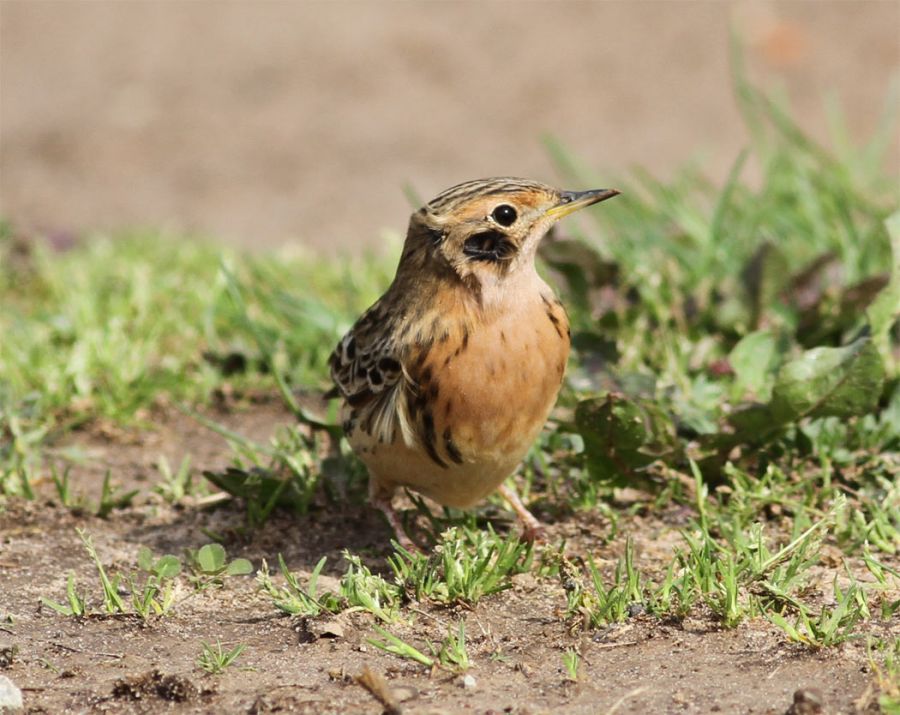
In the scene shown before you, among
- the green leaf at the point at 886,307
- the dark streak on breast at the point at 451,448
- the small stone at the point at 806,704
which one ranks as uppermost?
the green leaf at the point at 886,307

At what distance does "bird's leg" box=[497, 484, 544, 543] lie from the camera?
15.8 feet

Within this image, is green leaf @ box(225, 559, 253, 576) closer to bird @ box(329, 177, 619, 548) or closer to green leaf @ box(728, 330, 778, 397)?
bird @ box(329, 177, 619, 548)

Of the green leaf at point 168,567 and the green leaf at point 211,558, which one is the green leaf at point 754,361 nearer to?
the green leaf at point 211,558

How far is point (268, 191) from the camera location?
11734 mm

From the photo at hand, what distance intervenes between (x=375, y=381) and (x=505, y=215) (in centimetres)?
72

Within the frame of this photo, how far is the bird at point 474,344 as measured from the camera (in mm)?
4383

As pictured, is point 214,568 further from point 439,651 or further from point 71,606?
point 439,651

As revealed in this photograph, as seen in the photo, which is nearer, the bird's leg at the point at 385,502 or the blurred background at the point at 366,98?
the bird's leg at the point at 385,502

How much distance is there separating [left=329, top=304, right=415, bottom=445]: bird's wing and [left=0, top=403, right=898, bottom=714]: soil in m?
0.51

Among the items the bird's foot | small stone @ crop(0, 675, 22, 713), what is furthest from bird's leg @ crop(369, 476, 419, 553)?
small stone @ crop(0, 675, 22, 713)

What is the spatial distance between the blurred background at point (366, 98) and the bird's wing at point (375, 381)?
5718 mm

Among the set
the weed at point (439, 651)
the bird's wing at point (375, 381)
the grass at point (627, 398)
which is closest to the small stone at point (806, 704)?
the grass at point (627, 398)

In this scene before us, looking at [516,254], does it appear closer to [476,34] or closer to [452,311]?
[452,311]

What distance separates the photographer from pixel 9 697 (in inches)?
144
